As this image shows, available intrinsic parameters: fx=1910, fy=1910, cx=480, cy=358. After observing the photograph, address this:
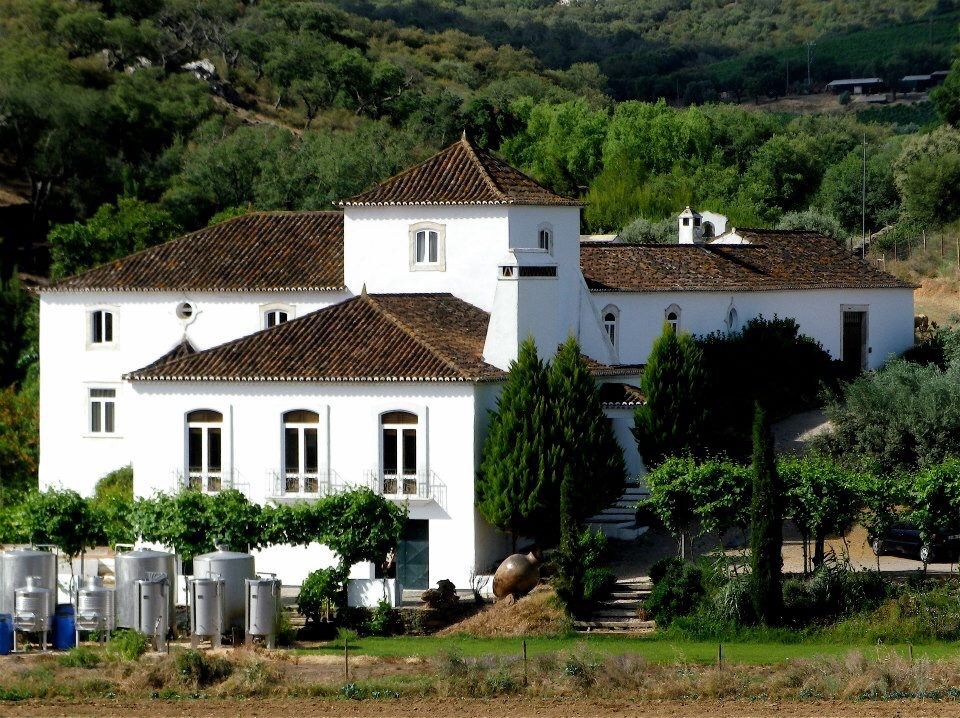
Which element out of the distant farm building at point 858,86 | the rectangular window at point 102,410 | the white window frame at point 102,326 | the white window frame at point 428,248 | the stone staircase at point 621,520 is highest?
the distant farm building at point 858,86

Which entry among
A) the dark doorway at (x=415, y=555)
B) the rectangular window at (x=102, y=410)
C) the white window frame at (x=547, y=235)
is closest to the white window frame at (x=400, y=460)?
the dark doorway at (x=415, y=555)

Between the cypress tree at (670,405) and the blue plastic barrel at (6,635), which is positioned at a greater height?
the cypress tree at (670,405)

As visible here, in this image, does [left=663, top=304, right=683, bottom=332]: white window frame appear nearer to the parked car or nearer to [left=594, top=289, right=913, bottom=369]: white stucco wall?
[left=594, top=289, right=913, bottom=369]: white stucco wall

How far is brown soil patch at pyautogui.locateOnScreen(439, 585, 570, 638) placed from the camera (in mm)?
40812

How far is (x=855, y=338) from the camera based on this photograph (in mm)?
63500

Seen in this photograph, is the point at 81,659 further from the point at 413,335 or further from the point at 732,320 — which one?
the point at 732,320

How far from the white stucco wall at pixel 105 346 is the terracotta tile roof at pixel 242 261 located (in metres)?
0.31

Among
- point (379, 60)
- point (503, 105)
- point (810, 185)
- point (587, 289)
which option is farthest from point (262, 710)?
point (379, 60)

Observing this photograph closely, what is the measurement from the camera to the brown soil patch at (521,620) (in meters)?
40.8

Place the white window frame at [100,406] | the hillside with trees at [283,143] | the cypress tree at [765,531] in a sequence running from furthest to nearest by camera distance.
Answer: the hillside with trees at [283,143] < the white window frame at [100,406] < the cypress tree at [765,531]

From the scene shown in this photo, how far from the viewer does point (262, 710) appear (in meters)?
32.5

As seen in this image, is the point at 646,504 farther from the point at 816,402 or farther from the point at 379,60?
the point at 379,60

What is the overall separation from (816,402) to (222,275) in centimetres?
1849

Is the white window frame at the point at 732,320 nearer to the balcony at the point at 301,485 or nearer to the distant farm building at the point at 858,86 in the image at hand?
the balcony at the point at 301,485
